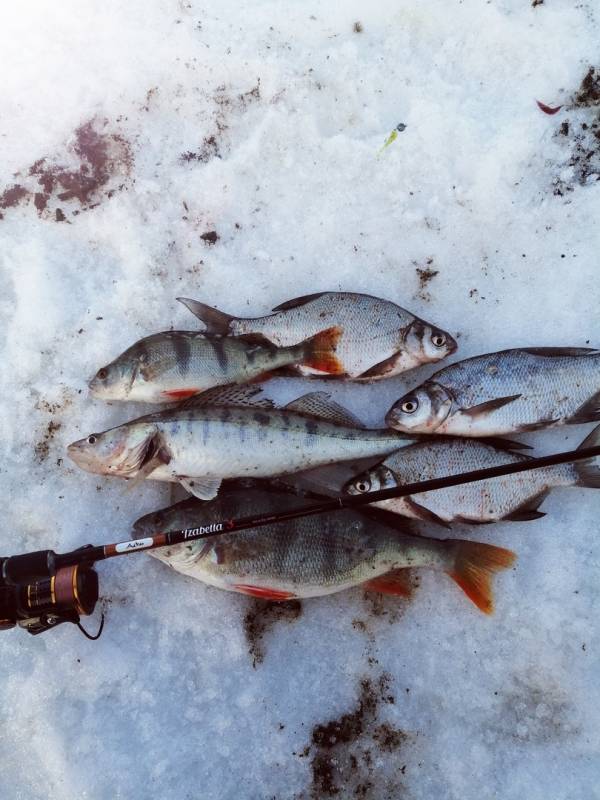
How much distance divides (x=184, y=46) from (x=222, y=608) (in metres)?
3.17

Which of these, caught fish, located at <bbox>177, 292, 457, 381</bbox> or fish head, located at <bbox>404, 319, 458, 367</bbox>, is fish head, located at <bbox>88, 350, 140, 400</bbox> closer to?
caught fish, located at <bbox>177, 292, 457, 381</bbox>

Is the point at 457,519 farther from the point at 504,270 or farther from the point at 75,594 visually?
the point at 75,594

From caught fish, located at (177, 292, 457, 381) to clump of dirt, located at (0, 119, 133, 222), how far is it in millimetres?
973

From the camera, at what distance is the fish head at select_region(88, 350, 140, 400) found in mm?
3068

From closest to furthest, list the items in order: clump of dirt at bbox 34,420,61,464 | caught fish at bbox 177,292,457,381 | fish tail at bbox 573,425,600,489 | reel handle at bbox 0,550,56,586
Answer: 1. reel handle at bbox 0,550,56,586
2. fish tail at bbox 573,425,600,489
3. caught fish at bbox 177,292,457,381
4. clump of dirt at bbox 34,420,61,464

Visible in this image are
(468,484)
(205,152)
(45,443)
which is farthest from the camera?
(205,152)

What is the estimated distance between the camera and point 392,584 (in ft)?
10.0

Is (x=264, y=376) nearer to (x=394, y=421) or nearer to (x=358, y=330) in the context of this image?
(x=358, y=330)

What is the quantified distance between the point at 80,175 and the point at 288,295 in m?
1.41

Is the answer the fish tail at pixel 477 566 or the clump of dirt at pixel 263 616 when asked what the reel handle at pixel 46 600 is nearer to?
the clump of dirt at pixel 263 616

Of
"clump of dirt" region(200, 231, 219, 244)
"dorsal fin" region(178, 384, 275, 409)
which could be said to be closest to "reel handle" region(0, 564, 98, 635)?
"dorsal fin" region(178, 384, 275, 409)

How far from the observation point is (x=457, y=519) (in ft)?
9.64

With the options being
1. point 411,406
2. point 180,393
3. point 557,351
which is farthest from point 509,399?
point 180,393

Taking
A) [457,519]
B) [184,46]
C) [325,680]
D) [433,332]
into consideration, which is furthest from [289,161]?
[325,680]
